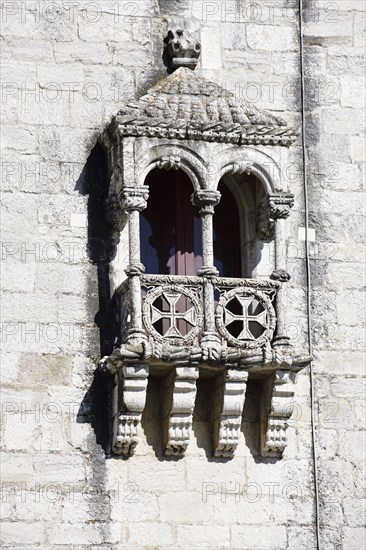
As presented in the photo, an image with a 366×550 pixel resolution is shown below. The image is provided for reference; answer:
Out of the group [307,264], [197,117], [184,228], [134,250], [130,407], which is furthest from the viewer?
[307,264]

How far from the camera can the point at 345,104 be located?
50.6 ft

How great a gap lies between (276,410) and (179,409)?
0.74 meters

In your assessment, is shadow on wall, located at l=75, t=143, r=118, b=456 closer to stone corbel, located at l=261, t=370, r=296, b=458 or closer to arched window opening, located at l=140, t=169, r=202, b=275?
arched window opening, located at l=140, t=169, r=202, b=275

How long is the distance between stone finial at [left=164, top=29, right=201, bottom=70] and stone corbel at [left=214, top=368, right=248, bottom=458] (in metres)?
2.47

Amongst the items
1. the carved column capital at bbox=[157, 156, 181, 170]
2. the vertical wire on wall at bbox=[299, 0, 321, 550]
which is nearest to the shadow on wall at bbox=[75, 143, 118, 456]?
the carved column capital at bbox=[157, 156, 181, 170]

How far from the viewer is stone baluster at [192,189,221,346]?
1423 cm

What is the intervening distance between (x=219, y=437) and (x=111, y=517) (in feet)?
3.25

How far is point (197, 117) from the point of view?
47.9 feet

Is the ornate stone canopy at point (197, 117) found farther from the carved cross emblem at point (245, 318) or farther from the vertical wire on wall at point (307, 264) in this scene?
the carved cross emblem at point (245, 318)

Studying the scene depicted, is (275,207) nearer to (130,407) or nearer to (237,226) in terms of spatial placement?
(237,226)

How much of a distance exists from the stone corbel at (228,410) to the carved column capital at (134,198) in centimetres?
136

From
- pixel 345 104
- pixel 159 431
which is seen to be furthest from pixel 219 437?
pixel 345 104

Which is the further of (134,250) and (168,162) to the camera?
(168,162)

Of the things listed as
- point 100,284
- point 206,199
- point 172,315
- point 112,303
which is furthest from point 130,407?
point 206,199
